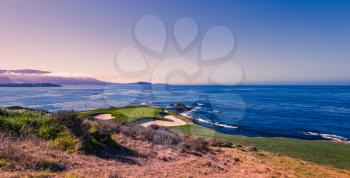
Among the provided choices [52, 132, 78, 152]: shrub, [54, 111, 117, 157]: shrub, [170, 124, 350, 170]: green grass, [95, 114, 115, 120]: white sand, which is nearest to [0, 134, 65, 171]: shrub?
[52, 132, 78, 152]: shrub

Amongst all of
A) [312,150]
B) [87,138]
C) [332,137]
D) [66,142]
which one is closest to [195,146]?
[87,138]

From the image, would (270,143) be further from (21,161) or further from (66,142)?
(21,161)

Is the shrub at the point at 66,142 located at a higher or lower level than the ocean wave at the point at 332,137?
higher

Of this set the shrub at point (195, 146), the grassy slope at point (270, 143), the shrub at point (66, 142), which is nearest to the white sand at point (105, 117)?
the grassy slope at point (270, 143)

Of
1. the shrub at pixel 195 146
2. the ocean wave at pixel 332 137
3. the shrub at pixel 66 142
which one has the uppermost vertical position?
the shrub at pixel 66 142

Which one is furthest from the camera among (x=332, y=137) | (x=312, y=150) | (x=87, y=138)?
(x=332, y=137)

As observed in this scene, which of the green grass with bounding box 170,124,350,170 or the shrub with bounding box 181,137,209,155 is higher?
the shrub with bounding box 181,137,209,155

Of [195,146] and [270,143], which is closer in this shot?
[195,146]

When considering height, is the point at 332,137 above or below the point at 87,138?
below

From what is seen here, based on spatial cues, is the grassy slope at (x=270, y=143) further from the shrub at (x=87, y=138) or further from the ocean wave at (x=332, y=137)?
the ocean wave at (x=332, y=137)

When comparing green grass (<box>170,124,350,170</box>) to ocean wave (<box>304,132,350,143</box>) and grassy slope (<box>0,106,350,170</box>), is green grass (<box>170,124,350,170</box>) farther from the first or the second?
ocean wave (<box>304,132,350,143</box>)

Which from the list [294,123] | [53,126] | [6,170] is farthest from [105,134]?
[294,123]

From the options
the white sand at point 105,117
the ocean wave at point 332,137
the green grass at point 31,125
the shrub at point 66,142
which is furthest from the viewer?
the white sand at point 105,117

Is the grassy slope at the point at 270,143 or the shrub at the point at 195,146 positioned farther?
the shrub at the point at 195,146
